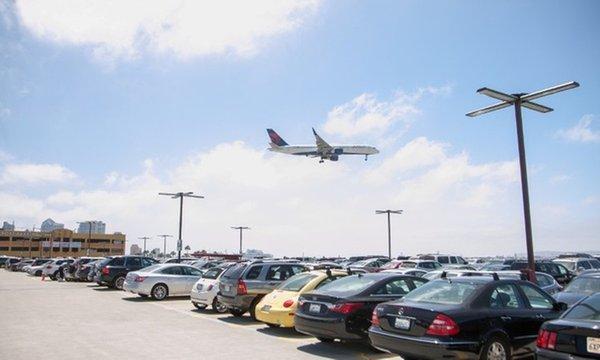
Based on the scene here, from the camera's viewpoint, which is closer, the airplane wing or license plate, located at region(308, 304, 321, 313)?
license plate, located at region(308, 304, 321, 313)

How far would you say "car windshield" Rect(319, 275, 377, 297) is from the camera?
991 cm

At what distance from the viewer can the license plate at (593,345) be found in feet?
18.1

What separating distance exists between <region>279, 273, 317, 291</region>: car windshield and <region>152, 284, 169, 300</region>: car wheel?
922 centimetres

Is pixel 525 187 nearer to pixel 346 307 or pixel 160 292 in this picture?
pixel 346 307

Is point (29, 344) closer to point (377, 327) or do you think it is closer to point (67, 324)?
point (67, 324)

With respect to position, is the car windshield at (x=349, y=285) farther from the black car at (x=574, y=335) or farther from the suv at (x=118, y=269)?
the suv at (x=118, y=269)

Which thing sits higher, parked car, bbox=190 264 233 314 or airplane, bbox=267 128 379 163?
airplane, bbox=267 128 379 163

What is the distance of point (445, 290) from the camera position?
8188 mm

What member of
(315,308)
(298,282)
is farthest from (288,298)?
(315,308)

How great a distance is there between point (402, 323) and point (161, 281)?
46.3ft

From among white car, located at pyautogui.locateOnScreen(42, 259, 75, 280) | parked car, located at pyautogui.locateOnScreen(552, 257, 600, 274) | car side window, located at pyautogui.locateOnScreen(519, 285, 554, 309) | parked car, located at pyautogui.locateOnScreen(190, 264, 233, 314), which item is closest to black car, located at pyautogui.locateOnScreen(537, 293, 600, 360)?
car side window, located at pyautogui.locateOnScreen(519, 285, 554, 309)

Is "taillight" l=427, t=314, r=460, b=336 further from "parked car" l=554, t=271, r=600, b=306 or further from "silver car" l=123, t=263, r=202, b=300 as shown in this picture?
"silver car" l=123, t=263, r=202, b=300

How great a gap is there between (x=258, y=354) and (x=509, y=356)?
4162 mm

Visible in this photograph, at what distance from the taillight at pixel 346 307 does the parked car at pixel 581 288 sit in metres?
5.18
